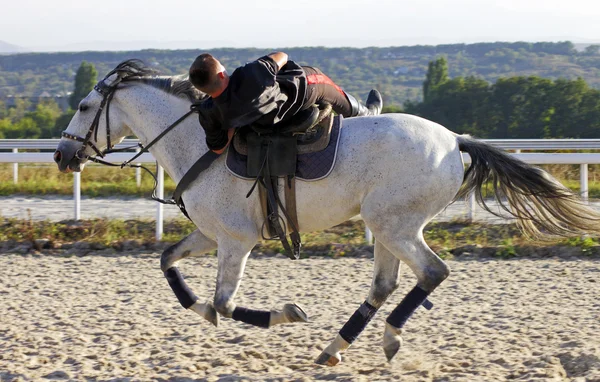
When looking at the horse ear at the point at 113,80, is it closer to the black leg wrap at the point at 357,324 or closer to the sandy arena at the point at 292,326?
the sandy arena at the point at 292,326

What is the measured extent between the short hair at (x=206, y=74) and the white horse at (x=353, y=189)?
0.55m

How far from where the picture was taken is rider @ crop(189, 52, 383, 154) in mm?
4523

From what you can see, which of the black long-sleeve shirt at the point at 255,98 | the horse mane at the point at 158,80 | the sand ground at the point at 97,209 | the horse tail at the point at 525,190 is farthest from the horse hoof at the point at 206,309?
the sand ground at the point at 97,209

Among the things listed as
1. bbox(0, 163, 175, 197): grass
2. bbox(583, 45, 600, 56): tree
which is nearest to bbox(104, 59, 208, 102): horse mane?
bbox(0, 163, 175, 197): grass

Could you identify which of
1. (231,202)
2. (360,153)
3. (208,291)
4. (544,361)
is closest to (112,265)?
(208,291)

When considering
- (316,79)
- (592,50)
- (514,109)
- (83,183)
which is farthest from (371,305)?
(592,50)

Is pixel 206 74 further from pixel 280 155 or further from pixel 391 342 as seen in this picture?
pixel 391 342

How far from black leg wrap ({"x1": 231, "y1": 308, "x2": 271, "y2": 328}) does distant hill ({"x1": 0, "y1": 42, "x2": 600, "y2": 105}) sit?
198 feet

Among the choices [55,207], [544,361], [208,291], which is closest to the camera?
[544,361]

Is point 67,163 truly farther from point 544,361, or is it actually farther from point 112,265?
point 544,361

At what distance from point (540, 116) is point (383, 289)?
19974mm

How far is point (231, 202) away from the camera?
15.9 ft

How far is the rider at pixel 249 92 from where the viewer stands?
14.8 feet

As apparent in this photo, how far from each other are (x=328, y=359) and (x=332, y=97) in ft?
5.36
